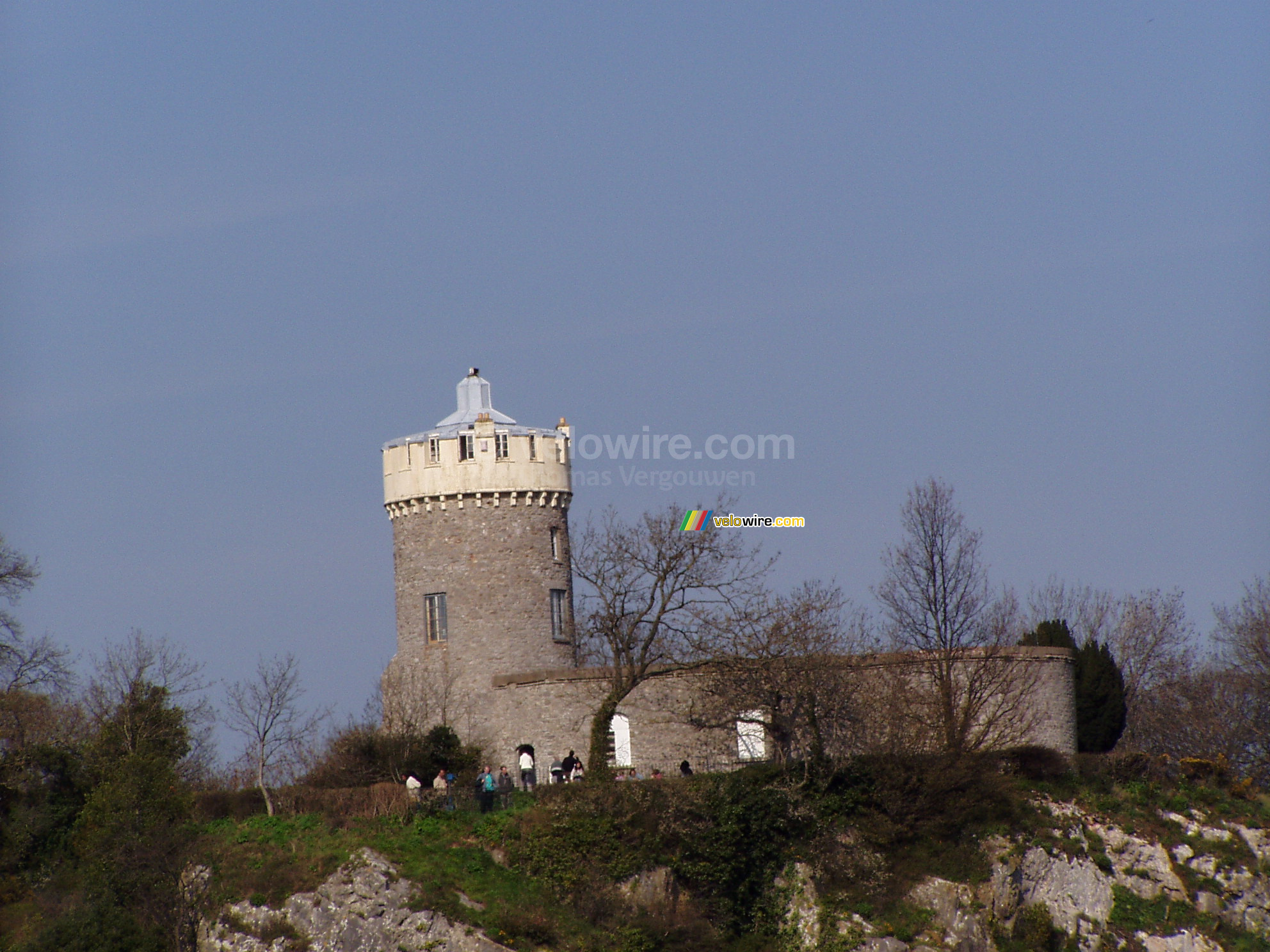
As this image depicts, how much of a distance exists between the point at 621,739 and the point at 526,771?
106 inches

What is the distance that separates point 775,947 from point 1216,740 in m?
25.8

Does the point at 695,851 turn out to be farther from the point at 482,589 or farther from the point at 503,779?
the point at 482,589

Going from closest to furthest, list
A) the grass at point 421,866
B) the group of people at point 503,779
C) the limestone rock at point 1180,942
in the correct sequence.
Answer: the grass at point 421,866, the group of people at point 503,779, the limestone rock at point 1180,942

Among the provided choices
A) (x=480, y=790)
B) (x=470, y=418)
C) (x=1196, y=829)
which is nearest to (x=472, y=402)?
(x=470, y=418)

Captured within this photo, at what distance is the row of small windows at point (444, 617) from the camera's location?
48125 millimetres

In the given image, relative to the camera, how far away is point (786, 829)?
1561 inches

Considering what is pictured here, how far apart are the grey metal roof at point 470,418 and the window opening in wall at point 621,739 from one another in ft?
30.1

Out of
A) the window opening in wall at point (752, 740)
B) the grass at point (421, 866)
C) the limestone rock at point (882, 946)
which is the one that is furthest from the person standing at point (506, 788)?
the limestone rock at point (882, 946)

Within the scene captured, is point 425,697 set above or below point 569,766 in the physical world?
above

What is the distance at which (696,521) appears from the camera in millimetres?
44781

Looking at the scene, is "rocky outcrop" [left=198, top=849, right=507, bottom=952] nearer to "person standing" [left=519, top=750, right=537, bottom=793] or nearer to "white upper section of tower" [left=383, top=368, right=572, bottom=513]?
"person standing" [left=519, top=750, right=537, bottom=793]

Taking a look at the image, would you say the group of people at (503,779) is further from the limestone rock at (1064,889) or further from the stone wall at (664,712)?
the limestone rock at (1064,889)

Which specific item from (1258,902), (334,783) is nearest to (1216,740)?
(1258,902)

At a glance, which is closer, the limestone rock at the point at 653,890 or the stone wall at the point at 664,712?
the limestone rock at the point at 653,890
